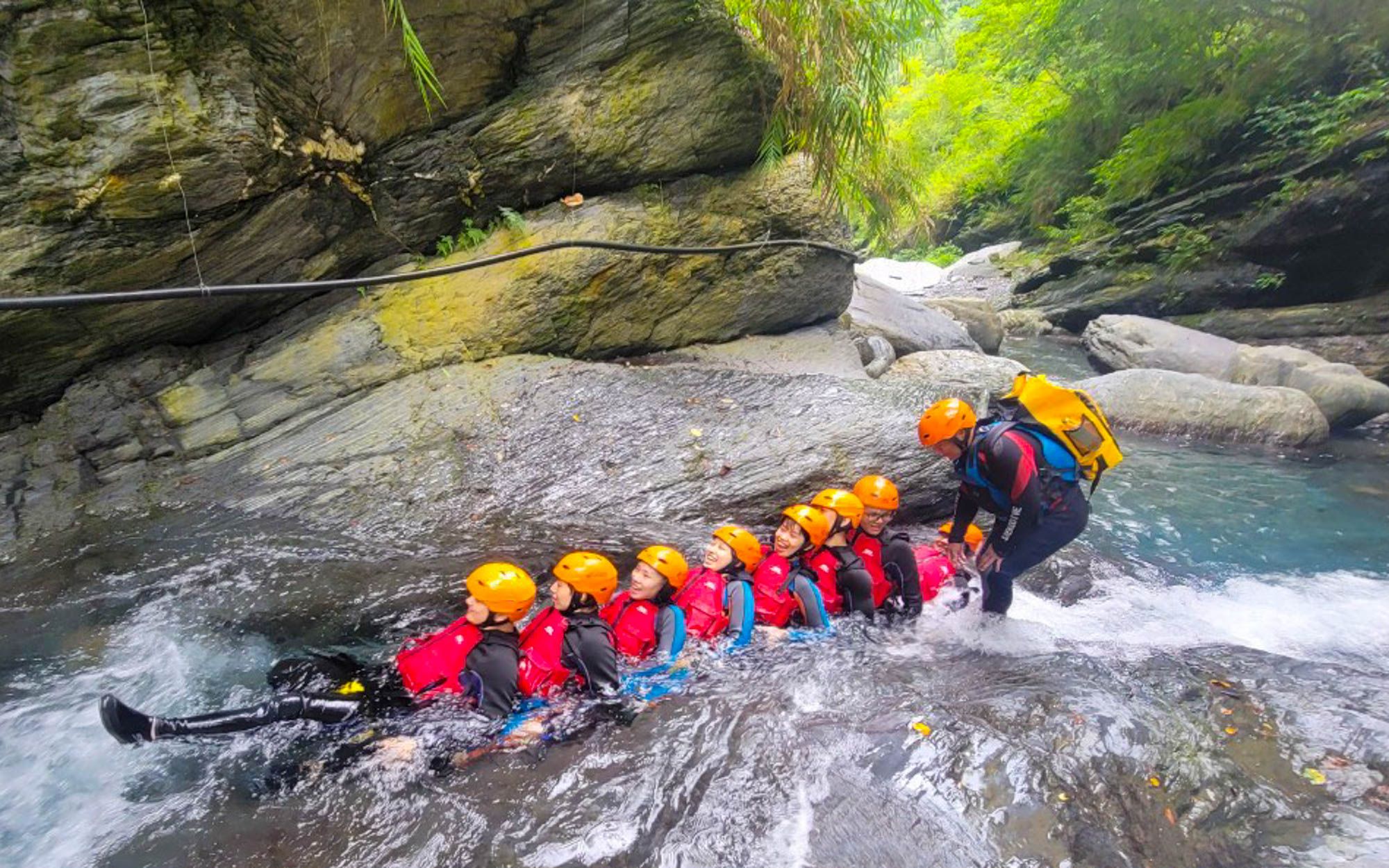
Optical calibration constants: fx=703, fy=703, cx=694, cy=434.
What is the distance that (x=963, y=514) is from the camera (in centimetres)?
530

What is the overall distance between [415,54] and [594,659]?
456cm

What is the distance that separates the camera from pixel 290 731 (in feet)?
11.9

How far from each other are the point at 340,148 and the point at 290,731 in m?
4.45

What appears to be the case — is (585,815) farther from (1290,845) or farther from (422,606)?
(1290,845)

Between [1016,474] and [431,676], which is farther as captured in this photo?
[1016,474]

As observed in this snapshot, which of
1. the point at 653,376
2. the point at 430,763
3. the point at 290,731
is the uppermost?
the point at 653,376

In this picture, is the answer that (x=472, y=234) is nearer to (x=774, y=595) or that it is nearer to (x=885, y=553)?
(x=774, y=595)

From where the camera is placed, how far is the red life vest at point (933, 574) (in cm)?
558

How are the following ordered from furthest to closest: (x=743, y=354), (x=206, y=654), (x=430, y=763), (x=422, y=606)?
1. (x=743, y=354)
2. (x=422, y=606)
3. (x=206, y=654)
4. (x=430, y=763)

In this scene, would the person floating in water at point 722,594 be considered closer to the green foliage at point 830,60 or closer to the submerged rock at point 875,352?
the green foliage at point 830,60

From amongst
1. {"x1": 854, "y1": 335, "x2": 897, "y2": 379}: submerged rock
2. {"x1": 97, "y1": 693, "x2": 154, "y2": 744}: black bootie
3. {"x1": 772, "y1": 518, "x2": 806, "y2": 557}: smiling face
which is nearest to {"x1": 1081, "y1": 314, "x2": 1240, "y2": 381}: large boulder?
{"x1": 854, "y1": 335, "x2": 897, "y2": 379}: submerged rock

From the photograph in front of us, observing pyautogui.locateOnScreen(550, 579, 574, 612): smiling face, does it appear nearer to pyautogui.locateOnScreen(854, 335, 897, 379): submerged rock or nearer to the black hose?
the black hose

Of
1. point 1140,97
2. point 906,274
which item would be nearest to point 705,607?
point 1140,97

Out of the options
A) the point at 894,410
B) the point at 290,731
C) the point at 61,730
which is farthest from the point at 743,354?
the point at 61,730
